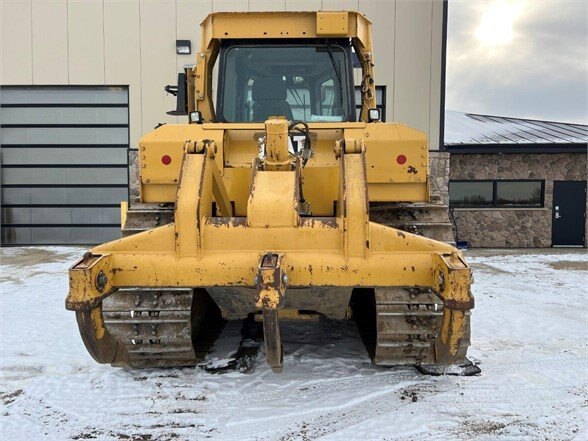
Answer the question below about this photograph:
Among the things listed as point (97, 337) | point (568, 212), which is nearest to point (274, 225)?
point (97, 337)

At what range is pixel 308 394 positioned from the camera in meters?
3.78

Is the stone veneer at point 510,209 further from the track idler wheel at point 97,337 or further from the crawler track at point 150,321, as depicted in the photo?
the track idler wheel at point 97,337

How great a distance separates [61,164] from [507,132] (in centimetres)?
1183

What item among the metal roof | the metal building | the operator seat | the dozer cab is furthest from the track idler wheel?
the metal roof

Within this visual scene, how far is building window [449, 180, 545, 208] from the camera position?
1315 cm

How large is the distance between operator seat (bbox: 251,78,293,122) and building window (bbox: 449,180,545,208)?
9.13 m

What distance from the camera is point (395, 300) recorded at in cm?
371

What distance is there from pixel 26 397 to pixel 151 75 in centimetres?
968

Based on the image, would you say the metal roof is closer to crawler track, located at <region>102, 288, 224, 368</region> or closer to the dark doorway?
the dark doorway

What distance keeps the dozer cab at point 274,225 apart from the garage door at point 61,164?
8201 millimetres

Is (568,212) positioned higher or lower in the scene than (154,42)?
A: lower

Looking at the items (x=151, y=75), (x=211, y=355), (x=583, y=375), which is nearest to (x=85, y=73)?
(x=151, y=75)

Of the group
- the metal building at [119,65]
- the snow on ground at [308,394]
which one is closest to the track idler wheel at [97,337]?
the snow on ground at [308,394]

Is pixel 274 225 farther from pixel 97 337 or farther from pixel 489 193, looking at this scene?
pixel 489 193
